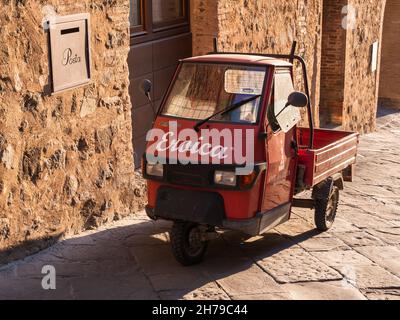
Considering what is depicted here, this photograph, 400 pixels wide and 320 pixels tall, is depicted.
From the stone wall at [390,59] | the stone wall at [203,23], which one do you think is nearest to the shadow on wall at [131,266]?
the stone wall at [203,23]

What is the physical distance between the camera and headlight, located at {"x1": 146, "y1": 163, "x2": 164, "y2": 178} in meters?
7.43

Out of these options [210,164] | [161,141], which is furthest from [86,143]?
[210,164]

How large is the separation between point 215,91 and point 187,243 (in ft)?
5.07

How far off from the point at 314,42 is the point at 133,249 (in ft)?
25.6

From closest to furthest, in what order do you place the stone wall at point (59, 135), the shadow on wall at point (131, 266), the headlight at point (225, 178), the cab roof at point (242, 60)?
1. the shadow on wall at point (131, 266)
2. the headlight at point (225, 178)
3. the stone wall at point (59, 135)
4. the cab roof at point (242, 60)

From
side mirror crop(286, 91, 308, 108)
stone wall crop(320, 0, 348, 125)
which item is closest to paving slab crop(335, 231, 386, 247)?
side mirror crop(286, 91, 308, 108)

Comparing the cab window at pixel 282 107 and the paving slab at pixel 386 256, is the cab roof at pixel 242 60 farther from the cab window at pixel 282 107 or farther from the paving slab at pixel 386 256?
the paving slab at pixel 386 256

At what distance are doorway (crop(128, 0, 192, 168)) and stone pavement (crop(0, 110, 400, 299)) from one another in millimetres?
1407

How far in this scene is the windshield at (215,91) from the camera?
748cm

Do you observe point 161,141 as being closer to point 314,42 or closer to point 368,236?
point 368,236

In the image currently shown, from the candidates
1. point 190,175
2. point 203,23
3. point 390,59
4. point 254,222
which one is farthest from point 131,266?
point 390,59

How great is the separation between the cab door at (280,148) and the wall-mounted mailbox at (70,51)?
210 centimetres

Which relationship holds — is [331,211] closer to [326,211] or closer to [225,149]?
[326,211]

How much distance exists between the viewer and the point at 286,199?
806cm
